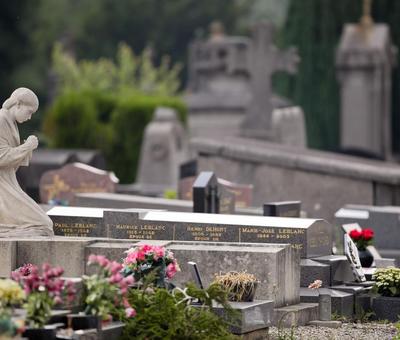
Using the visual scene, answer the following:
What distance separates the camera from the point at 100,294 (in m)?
11.3

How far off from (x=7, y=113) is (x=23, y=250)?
4.50 ft

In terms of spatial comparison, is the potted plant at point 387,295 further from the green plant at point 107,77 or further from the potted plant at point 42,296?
the green plant at point 107,77

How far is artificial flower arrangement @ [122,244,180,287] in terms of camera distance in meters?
13.1

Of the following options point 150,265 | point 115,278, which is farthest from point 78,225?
point 115,278

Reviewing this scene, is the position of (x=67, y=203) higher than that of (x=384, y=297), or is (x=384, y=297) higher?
(x=67, y=203)

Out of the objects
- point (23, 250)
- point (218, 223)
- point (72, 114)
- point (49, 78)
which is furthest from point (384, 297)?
point (49, 78)

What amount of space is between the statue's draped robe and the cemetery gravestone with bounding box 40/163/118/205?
9253 mm

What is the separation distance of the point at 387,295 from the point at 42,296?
210 inches

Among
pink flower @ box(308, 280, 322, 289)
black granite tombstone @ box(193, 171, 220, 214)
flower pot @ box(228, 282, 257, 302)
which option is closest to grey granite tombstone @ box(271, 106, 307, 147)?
black granite tombstone @ box(193, 171, 220, 214)

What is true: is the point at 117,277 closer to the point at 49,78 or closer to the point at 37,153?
the point at 37,153

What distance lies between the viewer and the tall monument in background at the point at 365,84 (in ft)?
118

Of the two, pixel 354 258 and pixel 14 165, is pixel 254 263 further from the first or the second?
pixel 14 165

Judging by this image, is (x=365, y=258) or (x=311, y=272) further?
(x=365, y=258)

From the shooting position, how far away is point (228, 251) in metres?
14.1
